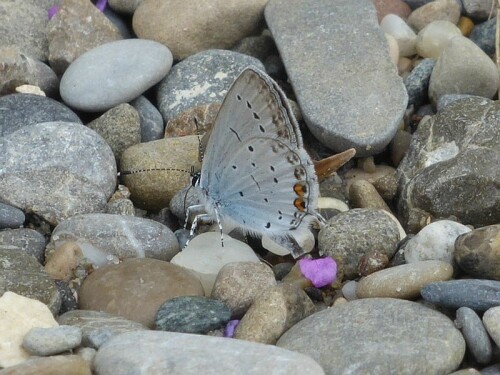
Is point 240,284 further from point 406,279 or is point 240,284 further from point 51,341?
point 51,341

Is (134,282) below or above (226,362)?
below

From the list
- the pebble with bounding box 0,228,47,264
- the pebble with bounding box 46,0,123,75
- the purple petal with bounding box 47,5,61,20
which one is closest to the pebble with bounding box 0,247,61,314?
the pebble with bounding box 0,228,47,264

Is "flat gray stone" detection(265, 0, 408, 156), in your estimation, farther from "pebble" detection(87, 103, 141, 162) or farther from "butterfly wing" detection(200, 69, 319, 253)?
"pebble" detection(87, 103, 141, 162)

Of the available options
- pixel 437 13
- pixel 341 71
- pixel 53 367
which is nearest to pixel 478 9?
pixel 437 13

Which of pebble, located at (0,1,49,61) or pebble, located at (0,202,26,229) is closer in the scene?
pebble, located at (0,202,26,229)

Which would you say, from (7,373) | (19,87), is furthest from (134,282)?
(19,87)

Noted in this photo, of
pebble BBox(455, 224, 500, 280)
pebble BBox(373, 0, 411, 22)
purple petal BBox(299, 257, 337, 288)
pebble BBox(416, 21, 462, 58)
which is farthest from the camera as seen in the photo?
pebble BBox(373, 0, 411, 22)

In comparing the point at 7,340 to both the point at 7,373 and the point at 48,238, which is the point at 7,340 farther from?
the point at 48,238
